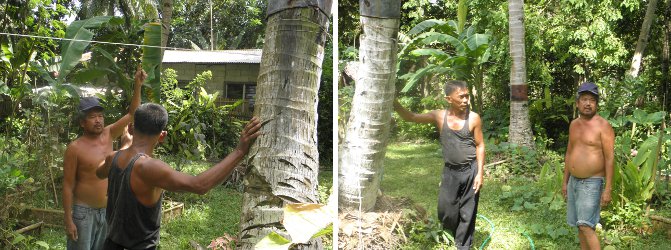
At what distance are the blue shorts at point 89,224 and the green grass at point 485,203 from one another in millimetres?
1128

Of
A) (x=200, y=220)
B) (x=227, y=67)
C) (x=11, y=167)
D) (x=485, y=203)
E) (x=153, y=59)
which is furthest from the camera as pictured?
(x=200, y=220)

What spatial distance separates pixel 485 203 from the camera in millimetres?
1918

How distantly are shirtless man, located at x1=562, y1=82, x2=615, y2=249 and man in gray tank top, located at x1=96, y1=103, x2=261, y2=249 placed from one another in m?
1.38

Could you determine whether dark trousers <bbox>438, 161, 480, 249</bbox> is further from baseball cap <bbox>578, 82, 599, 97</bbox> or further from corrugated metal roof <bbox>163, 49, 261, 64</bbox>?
corrugated metal roof <bbox>163, 49, 261, 64</bbox>

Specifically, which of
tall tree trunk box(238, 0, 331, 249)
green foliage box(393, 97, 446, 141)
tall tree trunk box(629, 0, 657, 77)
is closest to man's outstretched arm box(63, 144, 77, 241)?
tall tree trunk box(238, 0, 331, 249)

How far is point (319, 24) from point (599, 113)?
54.9 inches

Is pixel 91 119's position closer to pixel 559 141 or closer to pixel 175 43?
pixel 175 43

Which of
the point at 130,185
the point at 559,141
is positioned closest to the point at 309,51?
the point at 130,185

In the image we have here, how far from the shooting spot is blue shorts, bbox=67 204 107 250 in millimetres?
2117

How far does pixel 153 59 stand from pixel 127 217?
2.26 ft

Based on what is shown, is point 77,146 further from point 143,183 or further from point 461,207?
point 461,207

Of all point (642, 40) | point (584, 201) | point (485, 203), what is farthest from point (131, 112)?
point (642, 40)

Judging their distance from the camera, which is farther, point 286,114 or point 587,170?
point 587,170

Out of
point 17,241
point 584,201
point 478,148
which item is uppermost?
point 478,148
